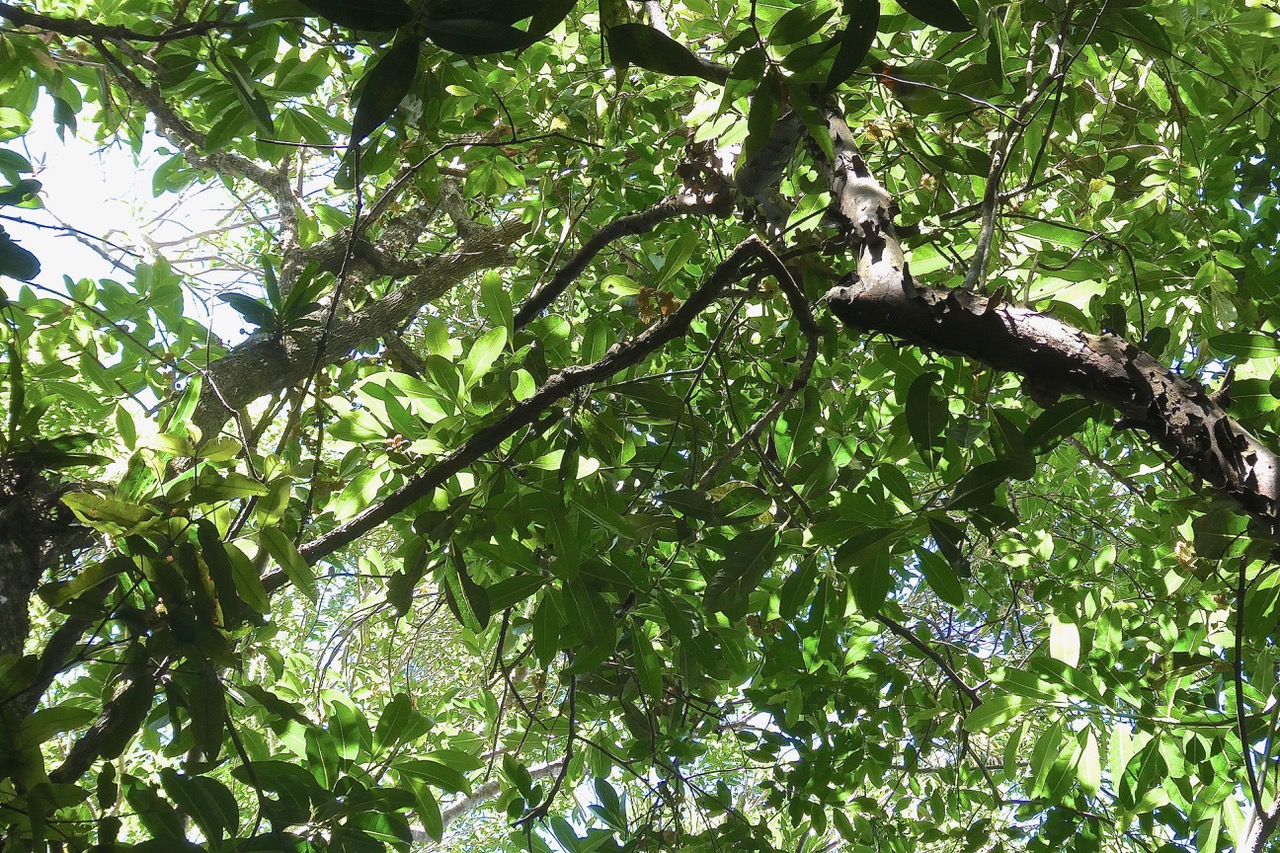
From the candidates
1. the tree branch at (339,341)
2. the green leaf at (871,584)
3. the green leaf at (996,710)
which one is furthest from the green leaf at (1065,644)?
the tree branch at (339,341)

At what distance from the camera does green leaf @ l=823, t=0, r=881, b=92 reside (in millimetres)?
726

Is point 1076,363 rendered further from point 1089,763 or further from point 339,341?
point 339,341

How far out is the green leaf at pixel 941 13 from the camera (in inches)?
28.3

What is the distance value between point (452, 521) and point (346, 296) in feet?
8.14

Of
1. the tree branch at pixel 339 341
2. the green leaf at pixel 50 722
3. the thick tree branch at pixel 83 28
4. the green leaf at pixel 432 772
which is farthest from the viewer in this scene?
the tree branch at pixel 339 341

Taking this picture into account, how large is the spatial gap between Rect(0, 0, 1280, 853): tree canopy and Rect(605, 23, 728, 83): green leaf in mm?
10

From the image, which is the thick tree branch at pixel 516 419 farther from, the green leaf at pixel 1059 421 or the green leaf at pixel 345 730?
the green leaf at pixel 1059 421

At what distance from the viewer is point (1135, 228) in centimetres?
225

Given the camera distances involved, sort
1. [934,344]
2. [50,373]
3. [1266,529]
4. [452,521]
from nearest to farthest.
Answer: [1266,529], [934,344], [452,521], [50,373]

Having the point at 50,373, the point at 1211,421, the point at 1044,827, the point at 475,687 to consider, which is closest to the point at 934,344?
the point at 1211,421

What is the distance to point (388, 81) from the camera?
2.44ft

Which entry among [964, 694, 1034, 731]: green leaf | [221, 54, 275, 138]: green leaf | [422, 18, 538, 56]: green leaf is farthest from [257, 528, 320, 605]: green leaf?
[964, 694, 1034, 731]: green leaf

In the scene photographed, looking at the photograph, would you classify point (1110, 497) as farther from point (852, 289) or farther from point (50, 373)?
point (50, 373)

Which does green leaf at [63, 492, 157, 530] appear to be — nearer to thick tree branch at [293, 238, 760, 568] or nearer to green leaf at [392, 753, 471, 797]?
thick tree branch at [293, 238, 760, 568]
